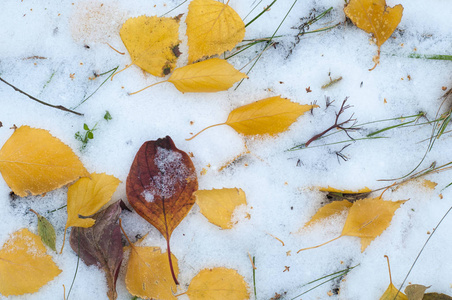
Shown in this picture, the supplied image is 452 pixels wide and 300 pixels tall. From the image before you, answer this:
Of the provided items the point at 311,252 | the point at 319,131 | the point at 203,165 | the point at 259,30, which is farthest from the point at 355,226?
the point at 259,30

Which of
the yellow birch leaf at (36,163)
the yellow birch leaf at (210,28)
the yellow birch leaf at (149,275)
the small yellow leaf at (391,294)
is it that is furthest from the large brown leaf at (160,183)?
the small yellow leaf at (391,294)

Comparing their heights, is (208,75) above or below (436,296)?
above

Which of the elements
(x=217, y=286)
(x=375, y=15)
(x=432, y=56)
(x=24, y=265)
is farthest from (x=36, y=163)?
(x=432, y=56)

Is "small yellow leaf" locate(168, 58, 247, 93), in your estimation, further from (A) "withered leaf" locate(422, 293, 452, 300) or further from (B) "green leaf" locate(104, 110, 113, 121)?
(A) "withered leaf" locate(422, 293, 452, 300)

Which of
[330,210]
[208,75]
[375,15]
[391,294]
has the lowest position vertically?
[391,294]

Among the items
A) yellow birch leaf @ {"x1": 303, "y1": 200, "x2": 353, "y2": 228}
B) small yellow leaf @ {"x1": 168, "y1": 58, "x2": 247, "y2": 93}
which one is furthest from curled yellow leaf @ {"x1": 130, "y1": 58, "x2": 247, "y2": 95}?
yellow birch leaf @ {"x1": 303, "y1": 200, "x2": 353, "y2": 228}

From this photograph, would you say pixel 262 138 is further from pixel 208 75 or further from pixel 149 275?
pixel 149 275

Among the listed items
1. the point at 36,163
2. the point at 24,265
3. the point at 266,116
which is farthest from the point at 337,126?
the point at 24,265
